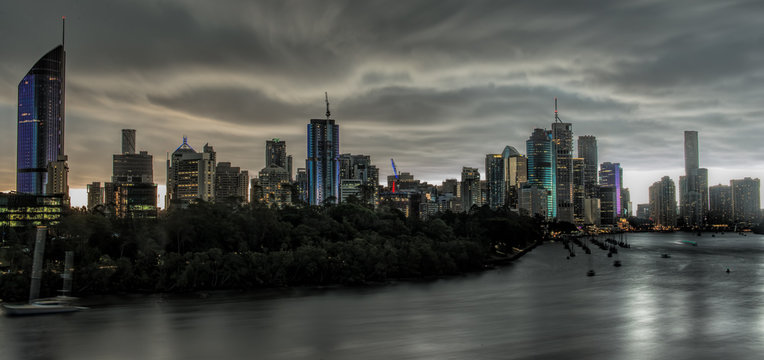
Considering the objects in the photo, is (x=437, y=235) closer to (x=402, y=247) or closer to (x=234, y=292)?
(x=402, y=247)

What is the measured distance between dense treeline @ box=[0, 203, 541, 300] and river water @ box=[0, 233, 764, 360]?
3.12 meters

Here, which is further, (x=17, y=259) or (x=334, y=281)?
Answer: (x=334, y=281)

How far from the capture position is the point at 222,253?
59.9 meters

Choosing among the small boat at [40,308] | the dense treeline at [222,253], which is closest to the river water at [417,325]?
the small boat at [40,308]

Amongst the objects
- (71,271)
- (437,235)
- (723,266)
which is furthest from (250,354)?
(723,266)

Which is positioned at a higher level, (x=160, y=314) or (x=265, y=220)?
(x=265, y=220)

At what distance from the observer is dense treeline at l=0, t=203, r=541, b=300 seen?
174ft

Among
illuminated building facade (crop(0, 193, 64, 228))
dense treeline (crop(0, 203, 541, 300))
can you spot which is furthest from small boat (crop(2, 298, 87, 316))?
illuminated building facade (crop(0, 193, 64, 228))

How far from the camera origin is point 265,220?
69188mm

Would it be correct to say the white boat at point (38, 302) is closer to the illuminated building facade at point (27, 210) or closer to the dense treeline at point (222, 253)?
the dense treeline at point (222, 253)

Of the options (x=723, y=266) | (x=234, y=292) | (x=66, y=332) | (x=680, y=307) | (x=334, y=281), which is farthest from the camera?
(x=723, y=266)

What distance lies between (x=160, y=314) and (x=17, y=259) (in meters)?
17.1

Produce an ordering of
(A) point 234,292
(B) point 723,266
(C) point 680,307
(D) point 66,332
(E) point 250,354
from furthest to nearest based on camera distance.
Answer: (B) point 723,266
(A) point 234,292
(C) point 680,307
(D) point 66,332
(E) point 250,354

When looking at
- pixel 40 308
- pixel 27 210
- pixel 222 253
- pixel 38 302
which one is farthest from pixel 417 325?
pixel 27 210
